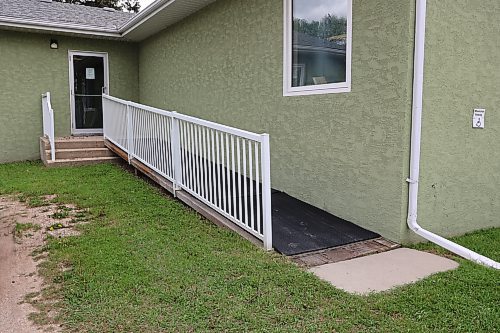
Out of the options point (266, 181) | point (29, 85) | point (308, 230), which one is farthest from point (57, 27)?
point (308, 230)

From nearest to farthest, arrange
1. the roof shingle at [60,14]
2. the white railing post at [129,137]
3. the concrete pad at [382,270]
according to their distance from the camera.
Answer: the concrete pad at [382,270] → the white railing post at [129,137] → the roof shingle at [60,14]

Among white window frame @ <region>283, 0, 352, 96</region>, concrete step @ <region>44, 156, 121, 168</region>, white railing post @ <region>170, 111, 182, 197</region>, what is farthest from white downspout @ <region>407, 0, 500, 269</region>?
concrete step @ <region>44, 156, 121, 168</region>

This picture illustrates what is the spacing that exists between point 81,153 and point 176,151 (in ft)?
13.9

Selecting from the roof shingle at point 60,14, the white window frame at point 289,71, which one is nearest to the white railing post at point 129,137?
the white window frame at point 289,71

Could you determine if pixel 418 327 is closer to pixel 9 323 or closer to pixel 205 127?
pixel 9 323

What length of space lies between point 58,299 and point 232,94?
4.46m

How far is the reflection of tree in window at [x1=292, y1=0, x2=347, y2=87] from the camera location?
4.62 m

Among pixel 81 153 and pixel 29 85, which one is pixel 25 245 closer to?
pixel 81 153

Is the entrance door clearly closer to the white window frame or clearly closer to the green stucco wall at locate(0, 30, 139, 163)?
the green stucco wall at locate(0, 30, 139, 163)

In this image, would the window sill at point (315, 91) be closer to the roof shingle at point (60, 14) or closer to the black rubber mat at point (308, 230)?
the black rubber mat at point (308, 230)

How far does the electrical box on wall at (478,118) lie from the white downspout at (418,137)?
901 millimetres

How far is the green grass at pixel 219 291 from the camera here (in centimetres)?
264

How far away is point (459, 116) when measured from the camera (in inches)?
169

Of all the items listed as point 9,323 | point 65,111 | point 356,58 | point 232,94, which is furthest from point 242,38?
point 65,111
